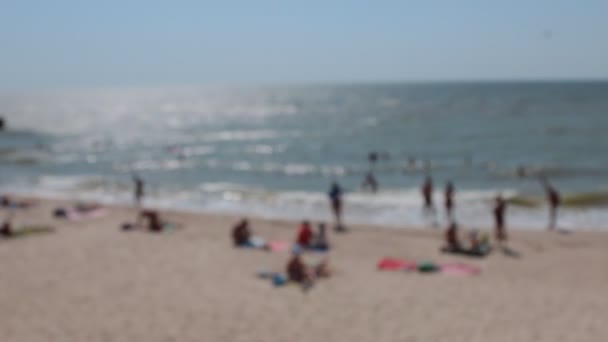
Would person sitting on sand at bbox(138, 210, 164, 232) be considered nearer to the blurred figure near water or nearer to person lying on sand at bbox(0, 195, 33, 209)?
person lying on sand at bbox(0, 195, 33, 209)

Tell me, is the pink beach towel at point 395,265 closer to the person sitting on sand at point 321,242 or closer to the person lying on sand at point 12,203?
the person sitting on sand at point 321,242

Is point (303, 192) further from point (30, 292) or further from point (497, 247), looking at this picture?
point (30, 292)

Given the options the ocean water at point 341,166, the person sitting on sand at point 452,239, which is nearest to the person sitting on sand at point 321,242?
the person sitting on sand at point 452,239

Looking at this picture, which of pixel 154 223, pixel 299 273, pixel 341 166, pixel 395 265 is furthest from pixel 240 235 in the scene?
pixel 341 166

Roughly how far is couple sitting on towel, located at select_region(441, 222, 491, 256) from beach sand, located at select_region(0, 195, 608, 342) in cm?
29

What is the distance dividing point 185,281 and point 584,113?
179 feet

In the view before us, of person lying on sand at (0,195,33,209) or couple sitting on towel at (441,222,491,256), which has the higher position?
person lying on sand at (0,195,33,209)

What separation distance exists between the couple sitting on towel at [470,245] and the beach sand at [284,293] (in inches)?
11.3

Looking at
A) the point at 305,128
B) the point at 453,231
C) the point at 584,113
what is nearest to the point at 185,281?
the point at 453,231

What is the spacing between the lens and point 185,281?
1057 centimetres

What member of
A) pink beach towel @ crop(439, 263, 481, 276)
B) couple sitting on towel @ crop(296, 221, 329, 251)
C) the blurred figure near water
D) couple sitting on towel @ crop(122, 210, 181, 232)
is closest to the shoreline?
the blurred figure near water

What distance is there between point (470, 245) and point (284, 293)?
16.2ft

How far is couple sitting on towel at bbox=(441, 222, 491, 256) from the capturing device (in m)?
12.6

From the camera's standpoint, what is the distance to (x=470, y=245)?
1286 centimetres
